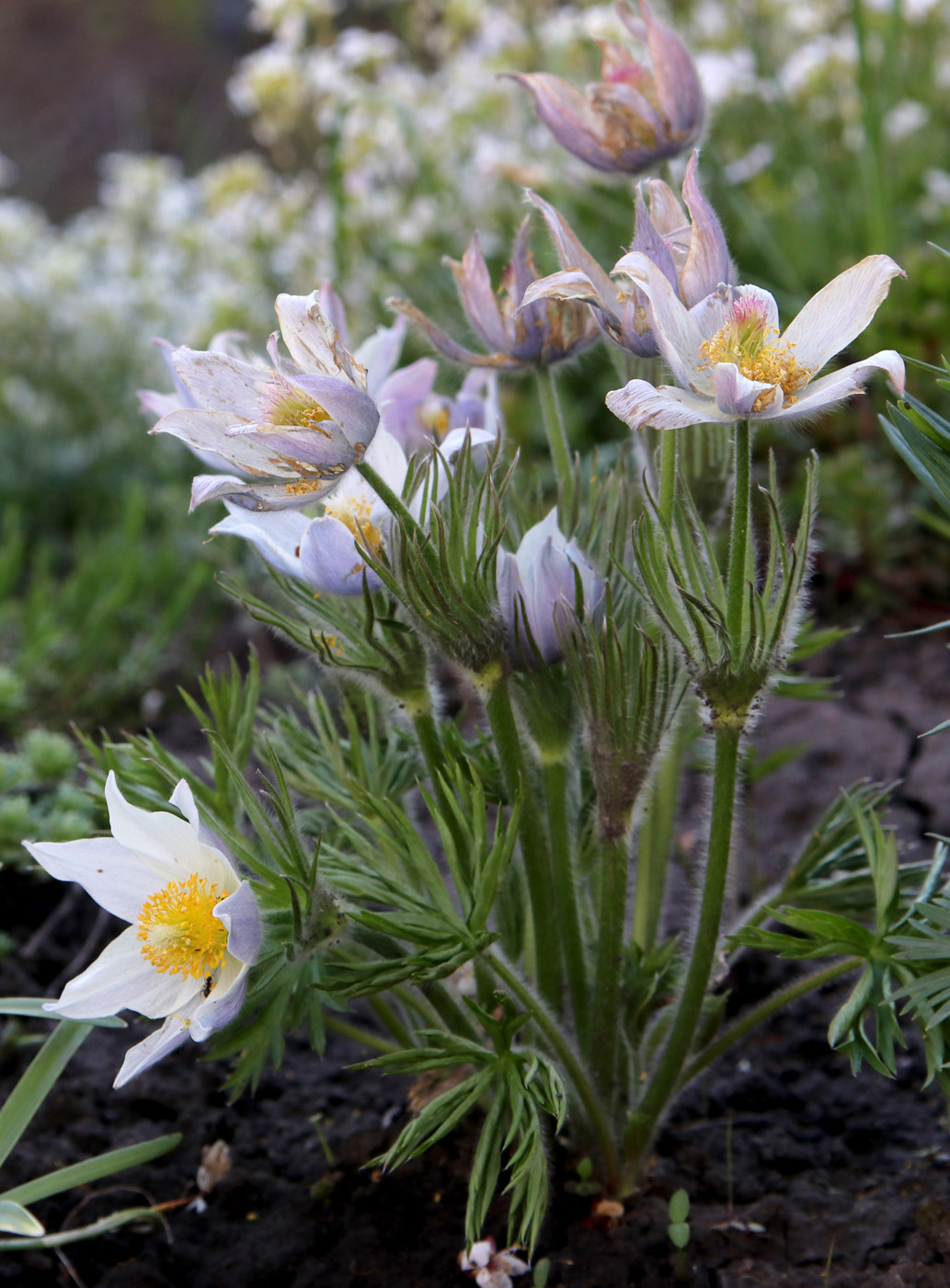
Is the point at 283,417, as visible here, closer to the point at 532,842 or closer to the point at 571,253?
the point at 571,253

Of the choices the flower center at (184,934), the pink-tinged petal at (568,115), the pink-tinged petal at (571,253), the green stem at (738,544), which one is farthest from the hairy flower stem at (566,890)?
the pink-tinged petal at (568,115)

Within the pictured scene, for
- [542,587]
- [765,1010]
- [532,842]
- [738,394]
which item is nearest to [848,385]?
[738,394]

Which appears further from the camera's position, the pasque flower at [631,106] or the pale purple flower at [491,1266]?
the pasque flower at [631,106]

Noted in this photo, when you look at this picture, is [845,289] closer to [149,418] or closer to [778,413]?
[778,413]

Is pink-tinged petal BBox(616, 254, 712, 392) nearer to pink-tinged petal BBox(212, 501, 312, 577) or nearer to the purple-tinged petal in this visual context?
the purple-tinged petal

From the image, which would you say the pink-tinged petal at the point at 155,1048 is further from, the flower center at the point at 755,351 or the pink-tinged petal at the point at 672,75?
the pink-tinged petal at the point at 672,75
